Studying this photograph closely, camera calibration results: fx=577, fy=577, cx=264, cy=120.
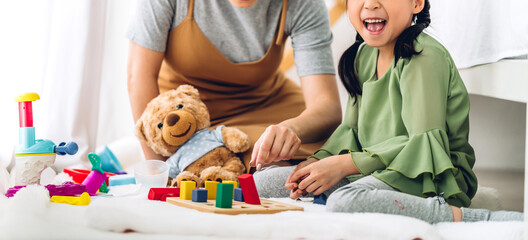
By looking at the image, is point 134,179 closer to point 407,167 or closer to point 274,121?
point 274,121

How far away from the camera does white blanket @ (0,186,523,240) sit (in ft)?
2.39

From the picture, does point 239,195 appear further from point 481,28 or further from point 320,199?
point 481,28

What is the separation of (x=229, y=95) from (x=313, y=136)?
324 mm

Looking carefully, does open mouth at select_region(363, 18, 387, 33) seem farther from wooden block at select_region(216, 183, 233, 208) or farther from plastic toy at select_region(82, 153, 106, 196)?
plastic toy at select_region(82, 153, 106, 196)

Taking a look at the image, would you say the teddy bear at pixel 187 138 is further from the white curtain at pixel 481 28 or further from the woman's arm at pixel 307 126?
the white curtain at pixel 481 28

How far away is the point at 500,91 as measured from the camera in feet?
3.22

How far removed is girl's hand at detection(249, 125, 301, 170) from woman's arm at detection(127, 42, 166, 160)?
1.45 feet

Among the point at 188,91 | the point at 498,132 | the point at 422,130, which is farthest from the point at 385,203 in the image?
the point at 498,132

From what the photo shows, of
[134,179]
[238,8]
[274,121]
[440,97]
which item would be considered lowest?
[134,179]

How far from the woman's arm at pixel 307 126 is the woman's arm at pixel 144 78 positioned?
1.17 feet

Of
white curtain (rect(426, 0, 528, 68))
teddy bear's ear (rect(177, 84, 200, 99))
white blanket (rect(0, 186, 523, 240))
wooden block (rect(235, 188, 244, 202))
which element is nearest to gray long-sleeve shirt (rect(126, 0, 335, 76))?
teddy bear's ear (rect(177, 84, 200, 99))

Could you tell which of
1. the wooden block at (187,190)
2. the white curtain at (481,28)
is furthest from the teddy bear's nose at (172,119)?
the white curtain at (481,28)

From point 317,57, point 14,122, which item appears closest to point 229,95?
point 317,57

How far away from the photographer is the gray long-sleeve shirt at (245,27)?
1.36 m
